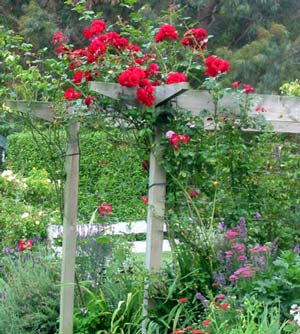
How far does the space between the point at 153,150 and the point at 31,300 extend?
5.15ft

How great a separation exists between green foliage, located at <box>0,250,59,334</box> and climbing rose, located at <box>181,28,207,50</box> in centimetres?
197

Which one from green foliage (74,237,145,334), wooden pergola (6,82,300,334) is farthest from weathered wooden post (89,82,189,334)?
green foliage (74,237,145,334)

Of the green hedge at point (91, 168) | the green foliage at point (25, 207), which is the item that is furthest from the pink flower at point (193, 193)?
the green hedge at point (91, 168)

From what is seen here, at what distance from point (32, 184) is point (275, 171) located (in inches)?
246

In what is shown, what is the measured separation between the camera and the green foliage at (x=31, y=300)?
5125mm

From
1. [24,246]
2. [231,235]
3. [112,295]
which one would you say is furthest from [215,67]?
[24,246]

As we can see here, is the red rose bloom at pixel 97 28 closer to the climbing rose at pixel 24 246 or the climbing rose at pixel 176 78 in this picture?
the climbing rose at pixel 176 78

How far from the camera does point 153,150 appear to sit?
4688 millimetres

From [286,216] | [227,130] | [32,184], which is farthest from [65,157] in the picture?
[32,184]

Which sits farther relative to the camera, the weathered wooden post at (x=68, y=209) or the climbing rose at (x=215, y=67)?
the weathered wooden post at (x=68, y=209)

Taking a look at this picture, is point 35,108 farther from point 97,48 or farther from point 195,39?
point 195,39

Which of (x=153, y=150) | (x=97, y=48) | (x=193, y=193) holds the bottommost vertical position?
(x=193, y=193)

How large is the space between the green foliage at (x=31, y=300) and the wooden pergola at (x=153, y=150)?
0.80ft

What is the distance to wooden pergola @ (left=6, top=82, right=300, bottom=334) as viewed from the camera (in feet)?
15.1
